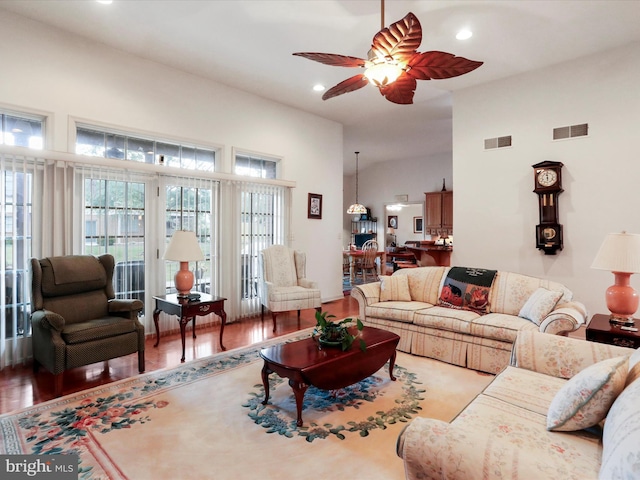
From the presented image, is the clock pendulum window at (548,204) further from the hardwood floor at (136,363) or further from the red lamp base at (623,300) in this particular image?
the hardwood floor at (136,363)

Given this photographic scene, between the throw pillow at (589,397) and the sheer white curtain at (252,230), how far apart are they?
13.8 ft

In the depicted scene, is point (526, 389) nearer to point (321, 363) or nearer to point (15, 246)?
point (321, 363)

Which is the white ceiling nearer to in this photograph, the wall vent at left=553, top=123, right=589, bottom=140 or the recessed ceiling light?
the recessed ceiling light

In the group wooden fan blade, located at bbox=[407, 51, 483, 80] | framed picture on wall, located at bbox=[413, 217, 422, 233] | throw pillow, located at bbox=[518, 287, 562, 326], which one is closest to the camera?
wooden fan blade, located at bbox=[407, 51, 483, 80]

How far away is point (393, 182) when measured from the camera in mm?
10711

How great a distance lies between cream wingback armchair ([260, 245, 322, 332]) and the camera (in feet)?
15.6

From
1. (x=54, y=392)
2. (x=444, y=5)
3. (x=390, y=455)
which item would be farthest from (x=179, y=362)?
(x=444, y=5)

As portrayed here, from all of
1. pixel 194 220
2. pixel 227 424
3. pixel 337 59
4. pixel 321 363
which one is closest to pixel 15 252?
pixel 194 220

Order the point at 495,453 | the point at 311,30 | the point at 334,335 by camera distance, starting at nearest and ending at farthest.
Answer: the point at 495,453 < the point at 334,335 < the point at 311,30

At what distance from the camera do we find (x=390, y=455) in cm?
210

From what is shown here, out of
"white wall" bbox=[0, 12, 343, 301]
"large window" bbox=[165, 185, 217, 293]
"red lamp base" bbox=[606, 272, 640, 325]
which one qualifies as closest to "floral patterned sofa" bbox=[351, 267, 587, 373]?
"red lamp base" bbox=[606, 272, 640, 325]

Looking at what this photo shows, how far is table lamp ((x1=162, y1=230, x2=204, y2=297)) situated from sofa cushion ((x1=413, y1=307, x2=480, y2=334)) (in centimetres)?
242

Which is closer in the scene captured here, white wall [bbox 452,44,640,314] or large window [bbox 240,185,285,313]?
white wall [bbox 452,44,640,314]

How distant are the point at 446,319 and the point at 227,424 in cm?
223
